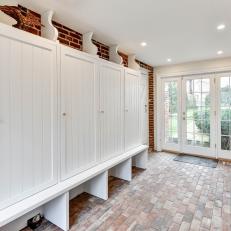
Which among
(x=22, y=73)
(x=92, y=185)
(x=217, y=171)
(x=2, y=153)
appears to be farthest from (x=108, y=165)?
(x=217, y=171)

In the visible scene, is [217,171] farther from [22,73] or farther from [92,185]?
[22,73]

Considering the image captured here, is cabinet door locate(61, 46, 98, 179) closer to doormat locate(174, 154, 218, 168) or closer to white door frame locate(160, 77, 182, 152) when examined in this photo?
doormat locate(174, 154, 218, 168)

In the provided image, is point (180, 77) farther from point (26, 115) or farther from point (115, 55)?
point (26, 115)

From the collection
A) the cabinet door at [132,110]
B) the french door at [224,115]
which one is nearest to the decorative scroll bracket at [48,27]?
the cabinet door at [132,110]

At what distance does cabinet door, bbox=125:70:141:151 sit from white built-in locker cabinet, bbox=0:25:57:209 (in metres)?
1.61

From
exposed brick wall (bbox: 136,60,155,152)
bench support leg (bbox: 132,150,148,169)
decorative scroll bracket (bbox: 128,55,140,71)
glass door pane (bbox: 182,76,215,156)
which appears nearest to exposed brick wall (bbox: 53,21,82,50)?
decorative scroll bracket (bbox: 128,55,140,71)

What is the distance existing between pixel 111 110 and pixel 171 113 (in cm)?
263

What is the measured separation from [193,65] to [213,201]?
3228 millimetres

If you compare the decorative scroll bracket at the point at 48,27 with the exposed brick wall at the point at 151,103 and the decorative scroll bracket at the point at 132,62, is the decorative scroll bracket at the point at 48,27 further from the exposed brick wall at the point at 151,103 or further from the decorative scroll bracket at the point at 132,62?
the exposed brick wall at the point at 151,103

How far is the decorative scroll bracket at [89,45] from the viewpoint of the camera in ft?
8.67

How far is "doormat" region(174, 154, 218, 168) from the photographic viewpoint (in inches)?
158

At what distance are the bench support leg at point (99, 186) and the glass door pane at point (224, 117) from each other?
3.21m

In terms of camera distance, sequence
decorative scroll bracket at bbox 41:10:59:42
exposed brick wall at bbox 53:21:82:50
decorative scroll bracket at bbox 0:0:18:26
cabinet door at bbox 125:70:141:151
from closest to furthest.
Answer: decorative scroll bracket at bbox 0:0:18:26 < decorative scroll bracket at bbox 41:10:59:42 < exposed brick wall at bbox 53:21:82:50 < cabinet door at bbox 125:70:141:151

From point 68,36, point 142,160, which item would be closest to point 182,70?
point 142,160
